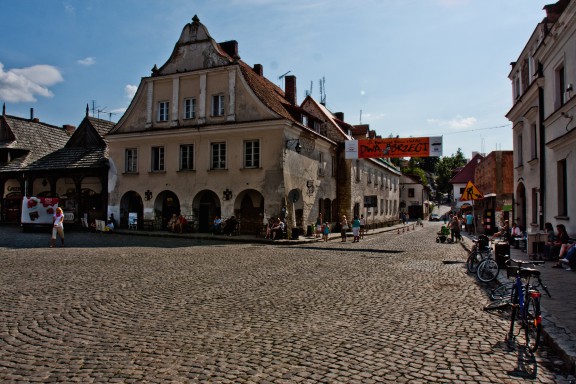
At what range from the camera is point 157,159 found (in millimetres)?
30016

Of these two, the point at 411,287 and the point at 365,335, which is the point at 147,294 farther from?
the point at 411,287

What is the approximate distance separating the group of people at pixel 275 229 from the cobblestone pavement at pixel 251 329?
40.2 feet

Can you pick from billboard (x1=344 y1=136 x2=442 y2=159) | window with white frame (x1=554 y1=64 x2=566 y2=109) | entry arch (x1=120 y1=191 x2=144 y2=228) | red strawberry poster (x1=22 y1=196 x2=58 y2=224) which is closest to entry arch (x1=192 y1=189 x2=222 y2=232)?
entry arch (x1=120 y1=191 x2=144 y2=228)

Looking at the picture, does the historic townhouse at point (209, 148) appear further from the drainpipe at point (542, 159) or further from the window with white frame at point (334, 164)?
the drainpipe at point (542, 159)

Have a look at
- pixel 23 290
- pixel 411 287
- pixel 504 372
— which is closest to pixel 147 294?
pixel 23 290

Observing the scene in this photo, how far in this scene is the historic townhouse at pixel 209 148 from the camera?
26562 millimetres

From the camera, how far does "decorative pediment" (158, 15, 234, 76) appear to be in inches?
1111

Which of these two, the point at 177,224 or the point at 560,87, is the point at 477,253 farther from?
the point at 177,224

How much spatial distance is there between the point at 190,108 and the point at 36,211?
11385mm

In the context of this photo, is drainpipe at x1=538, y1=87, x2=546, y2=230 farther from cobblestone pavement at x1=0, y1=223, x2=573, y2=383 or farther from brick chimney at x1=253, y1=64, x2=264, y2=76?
brick chimney at x1=253, y1=64, x2=264, y2=76

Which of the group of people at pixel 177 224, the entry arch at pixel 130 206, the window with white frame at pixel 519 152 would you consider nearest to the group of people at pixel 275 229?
the group of people at pixel 177 224

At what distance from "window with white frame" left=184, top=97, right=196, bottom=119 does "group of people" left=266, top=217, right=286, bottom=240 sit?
29.1ft

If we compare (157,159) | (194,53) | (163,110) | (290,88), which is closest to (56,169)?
(157,159)

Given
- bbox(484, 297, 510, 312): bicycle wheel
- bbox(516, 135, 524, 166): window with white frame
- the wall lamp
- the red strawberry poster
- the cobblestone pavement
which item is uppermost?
the wall lamp
